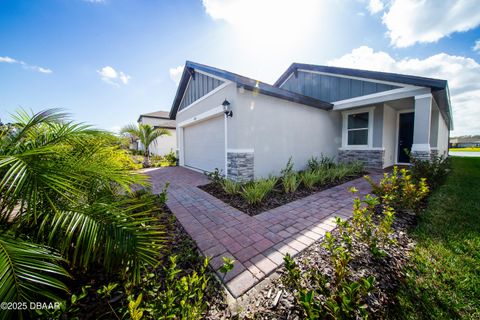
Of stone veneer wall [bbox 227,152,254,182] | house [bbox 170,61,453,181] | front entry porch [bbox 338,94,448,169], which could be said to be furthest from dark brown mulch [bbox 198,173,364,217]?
front entry porch [bbox 338,94,448,169]

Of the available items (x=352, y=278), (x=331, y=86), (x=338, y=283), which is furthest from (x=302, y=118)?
(x=338, y=283)

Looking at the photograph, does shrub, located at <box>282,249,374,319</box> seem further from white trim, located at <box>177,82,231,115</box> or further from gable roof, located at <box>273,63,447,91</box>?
gable roof, located at <box>273,63,447,91</box>

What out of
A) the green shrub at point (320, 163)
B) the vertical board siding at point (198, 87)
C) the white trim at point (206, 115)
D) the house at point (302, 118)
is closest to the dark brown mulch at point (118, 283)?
the house at point (302, 118)

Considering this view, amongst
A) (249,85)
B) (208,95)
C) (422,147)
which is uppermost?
(208,95)

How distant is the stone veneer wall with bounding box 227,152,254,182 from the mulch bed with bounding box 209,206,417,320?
320 centimetres

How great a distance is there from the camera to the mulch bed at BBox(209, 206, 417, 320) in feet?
4.59

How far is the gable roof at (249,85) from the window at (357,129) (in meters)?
1.43

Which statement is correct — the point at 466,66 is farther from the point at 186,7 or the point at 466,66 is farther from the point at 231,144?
the point at 186,7

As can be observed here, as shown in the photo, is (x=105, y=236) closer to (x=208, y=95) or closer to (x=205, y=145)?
(x=208, y=95)

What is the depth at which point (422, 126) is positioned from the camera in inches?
217

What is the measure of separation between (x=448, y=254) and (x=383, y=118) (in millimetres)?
6886

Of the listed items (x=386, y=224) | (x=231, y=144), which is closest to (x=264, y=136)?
(x=231, y=144)

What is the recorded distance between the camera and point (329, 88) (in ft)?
26.0

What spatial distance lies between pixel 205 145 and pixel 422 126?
7.59m
